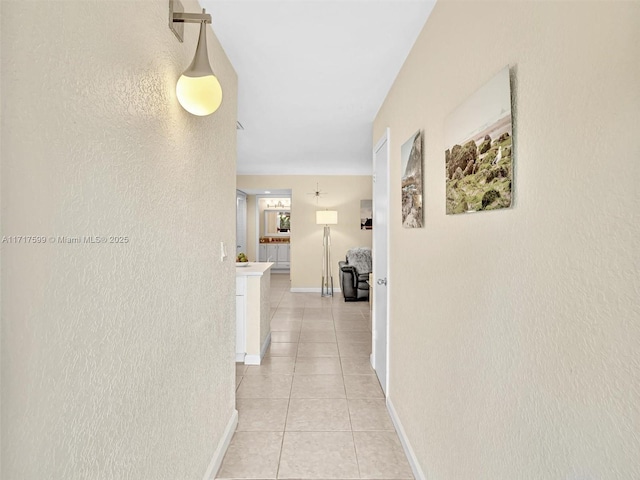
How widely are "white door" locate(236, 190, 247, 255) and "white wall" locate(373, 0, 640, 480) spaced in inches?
319

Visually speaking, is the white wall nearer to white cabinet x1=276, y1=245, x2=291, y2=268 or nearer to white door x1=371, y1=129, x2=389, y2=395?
white door x1=371, y1=129, x2=389, y2=395

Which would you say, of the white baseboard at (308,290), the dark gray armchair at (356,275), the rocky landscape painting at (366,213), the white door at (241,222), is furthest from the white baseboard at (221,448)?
the white door at (241,222)

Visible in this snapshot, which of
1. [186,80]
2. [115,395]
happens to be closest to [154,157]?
[186,80]

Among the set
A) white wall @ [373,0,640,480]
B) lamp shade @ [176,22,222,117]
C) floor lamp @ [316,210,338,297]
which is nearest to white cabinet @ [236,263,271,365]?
white wall @ [373,0,640,480]

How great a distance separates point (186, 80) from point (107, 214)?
2.04ft

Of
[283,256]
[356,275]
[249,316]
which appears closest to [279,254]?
[283,256]

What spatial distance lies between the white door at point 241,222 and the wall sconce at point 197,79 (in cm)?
792

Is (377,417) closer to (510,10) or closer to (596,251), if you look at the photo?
(596,251)

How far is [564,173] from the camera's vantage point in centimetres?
81

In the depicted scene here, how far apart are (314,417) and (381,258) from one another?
137 cm

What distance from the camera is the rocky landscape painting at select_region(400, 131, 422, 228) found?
75.7 inches

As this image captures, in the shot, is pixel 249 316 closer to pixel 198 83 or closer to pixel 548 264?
pixel 198 83

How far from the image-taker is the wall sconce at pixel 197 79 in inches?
50.9

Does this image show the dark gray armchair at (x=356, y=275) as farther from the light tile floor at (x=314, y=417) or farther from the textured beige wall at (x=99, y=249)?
the textured beige wall at (x=99, y=249)
